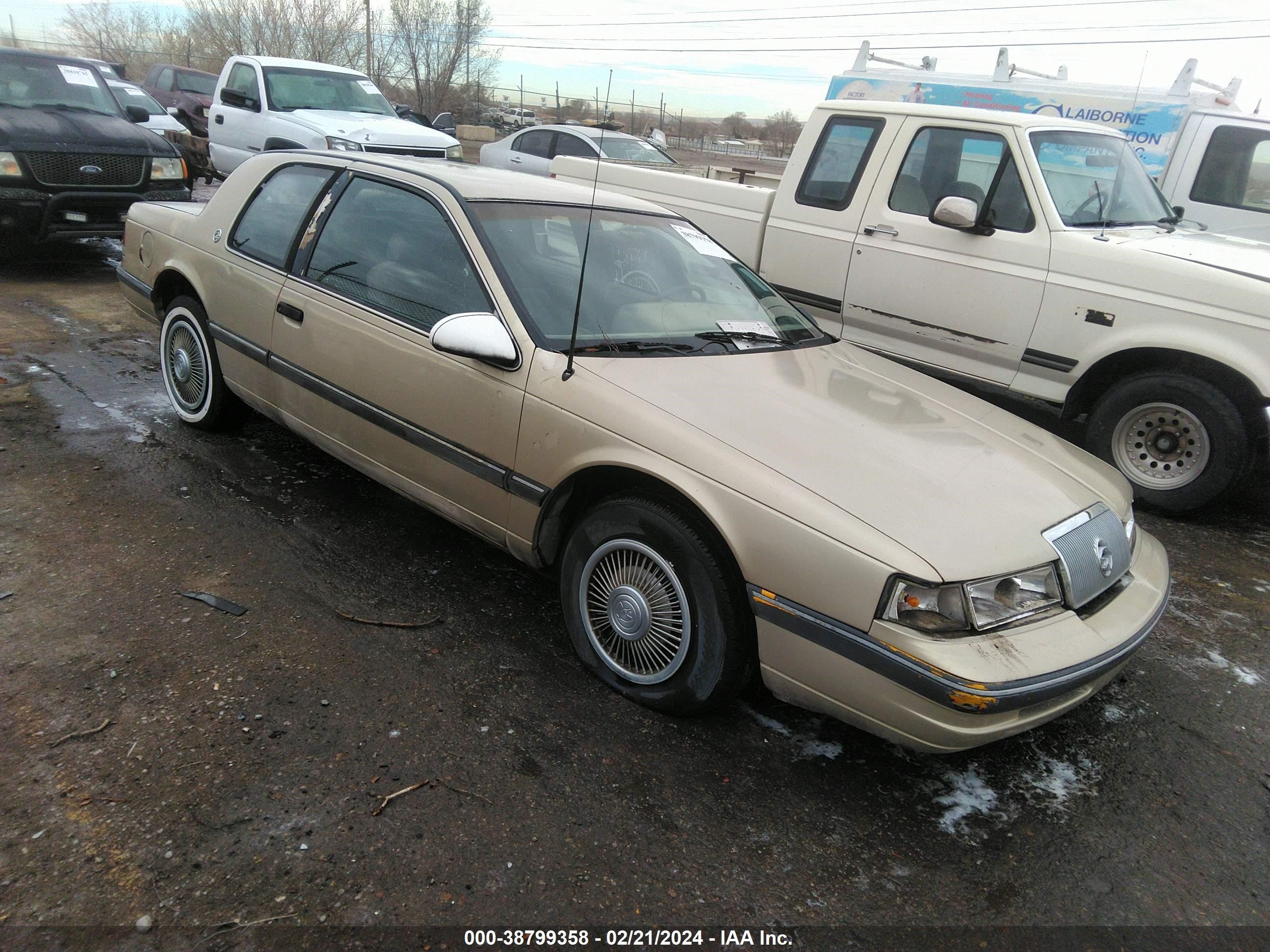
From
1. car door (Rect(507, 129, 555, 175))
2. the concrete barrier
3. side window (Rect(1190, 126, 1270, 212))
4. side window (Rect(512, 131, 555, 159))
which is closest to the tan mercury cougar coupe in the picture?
side window (Rect(1190, 126, 1270, 212))

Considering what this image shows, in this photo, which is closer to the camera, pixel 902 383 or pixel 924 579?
pixel 924 579

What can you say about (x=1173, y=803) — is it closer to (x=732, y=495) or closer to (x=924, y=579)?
(x=924, y=579)

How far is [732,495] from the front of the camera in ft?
8.38

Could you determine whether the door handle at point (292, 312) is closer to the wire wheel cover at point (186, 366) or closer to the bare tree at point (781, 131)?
the wire wheel cover at point (186, 366)

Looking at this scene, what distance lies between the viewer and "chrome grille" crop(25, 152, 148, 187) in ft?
25.3

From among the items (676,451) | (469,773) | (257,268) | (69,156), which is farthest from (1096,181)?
(69,156)

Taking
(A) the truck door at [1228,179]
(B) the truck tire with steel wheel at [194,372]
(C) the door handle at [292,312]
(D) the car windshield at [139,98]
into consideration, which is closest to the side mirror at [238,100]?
(D) the car windshield at [139,98]

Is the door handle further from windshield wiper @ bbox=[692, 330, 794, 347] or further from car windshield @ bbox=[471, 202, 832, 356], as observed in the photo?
windshield wiper @ bbox=[692, 330, 794, 347]

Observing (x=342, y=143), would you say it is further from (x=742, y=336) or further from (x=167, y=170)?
(x=742, y=336)

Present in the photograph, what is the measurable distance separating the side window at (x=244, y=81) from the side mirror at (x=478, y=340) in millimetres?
10206

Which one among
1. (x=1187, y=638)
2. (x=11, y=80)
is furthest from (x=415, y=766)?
(x=11, y=80)

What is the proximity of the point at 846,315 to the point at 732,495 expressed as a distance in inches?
146

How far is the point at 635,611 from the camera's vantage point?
286 cm

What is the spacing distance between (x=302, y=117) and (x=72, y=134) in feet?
11.2
